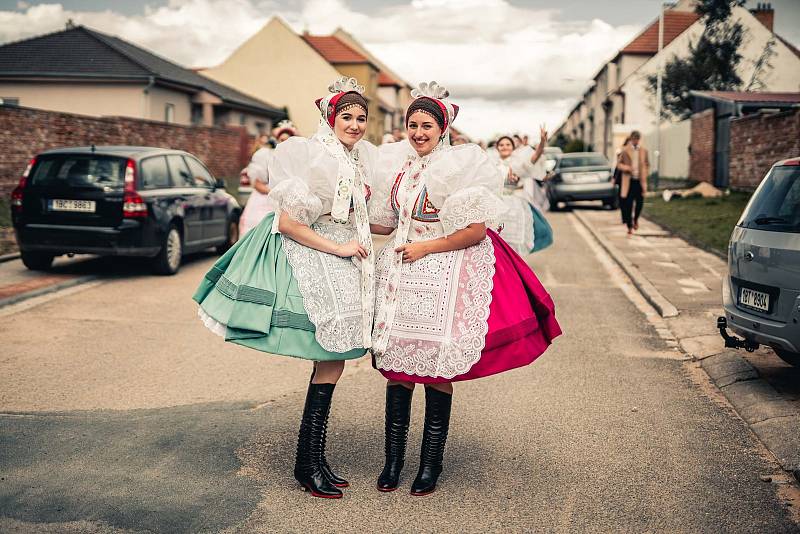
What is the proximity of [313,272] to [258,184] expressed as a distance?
235 inches

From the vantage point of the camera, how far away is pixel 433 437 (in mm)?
4277

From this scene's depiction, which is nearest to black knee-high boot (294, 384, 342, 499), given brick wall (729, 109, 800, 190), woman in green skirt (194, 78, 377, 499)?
woman in green skirt (194, 78, 377, 499)

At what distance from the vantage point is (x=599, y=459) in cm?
475

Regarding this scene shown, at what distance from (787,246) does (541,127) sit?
4.20 m

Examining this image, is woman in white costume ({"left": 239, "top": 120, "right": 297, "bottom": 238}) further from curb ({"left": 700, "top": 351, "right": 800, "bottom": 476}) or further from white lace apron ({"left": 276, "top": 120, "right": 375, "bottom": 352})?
white lace apron ({"left": 276, "top": 120, "right": 375, "bottom": 352})

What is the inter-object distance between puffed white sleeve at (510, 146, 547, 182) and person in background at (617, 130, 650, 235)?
751cm

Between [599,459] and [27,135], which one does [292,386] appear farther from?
[27,135]

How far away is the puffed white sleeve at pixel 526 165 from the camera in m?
10.4

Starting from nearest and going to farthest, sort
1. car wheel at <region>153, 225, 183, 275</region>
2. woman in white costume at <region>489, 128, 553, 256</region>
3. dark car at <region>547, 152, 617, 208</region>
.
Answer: woman in white costume at <region>489, 128, 553, 256</region>, car wheel at <region>153, 225, 183, 275</region>, dark car at <region>547, 152, 617, 208</region>

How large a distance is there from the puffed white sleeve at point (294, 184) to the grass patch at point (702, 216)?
10856mm

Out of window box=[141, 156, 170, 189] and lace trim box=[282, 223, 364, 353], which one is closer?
lace trim box=[282, 223, 364, 353]

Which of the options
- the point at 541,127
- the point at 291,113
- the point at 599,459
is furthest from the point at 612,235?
the point at 291,113

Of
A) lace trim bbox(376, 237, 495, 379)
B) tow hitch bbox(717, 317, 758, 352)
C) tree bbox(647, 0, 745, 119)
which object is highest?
tree bbox(647, 0, 745, 119)

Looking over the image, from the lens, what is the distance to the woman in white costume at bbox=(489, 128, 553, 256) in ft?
31.5
